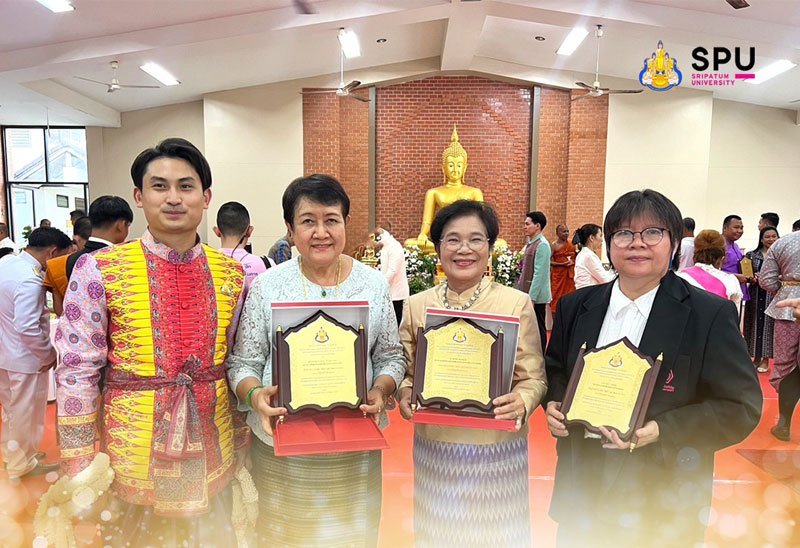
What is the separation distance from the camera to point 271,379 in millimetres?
1511

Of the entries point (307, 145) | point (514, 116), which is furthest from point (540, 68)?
point (307, 145)

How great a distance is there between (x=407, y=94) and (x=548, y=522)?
8486mm

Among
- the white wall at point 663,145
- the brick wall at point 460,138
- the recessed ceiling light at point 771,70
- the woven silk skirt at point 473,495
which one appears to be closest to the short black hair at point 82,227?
the woven silk skirt at point 473,495

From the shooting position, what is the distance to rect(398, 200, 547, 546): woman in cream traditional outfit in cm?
159

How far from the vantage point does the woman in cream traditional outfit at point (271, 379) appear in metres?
1.54

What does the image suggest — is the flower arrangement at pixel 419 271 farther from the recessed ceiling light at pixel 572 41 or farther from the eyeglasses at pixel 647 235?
the eyeglasses at pixel 647 235

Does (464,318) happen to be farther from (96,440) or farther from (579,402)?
(96,440)

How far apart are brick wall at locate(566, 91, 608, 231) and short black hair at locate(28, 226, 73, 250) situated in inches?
313

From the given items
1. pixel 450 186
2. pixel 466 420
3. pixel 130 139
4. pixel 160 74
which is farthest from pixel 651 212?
pixel 130 139

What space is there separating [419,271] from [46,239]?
426cm

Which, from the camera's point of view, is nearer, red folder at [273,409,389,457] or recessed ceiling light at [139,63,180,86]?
red folder at [273,409,389,457]

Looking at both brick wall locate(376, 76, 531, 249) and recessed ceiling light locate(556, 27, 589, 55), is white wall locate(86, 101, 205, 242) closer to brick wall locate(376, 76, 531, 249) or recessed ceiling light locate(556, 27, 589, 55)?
brick wall locate(376, 76, 531, 249)

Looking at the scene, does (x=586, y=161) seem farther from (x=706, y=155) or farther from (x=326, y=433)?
(x=326, y=433)

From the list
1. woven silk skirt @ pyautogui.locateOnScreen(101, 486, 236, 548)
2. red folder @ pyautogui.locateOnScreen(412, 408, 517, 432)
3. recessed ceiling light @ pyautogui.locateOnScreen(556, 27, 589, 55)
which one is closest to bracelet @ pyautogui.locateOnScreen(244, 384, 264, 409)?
woven silk skirt @ pyautogui.locateOnScreen(101, 486, 236, 548)
